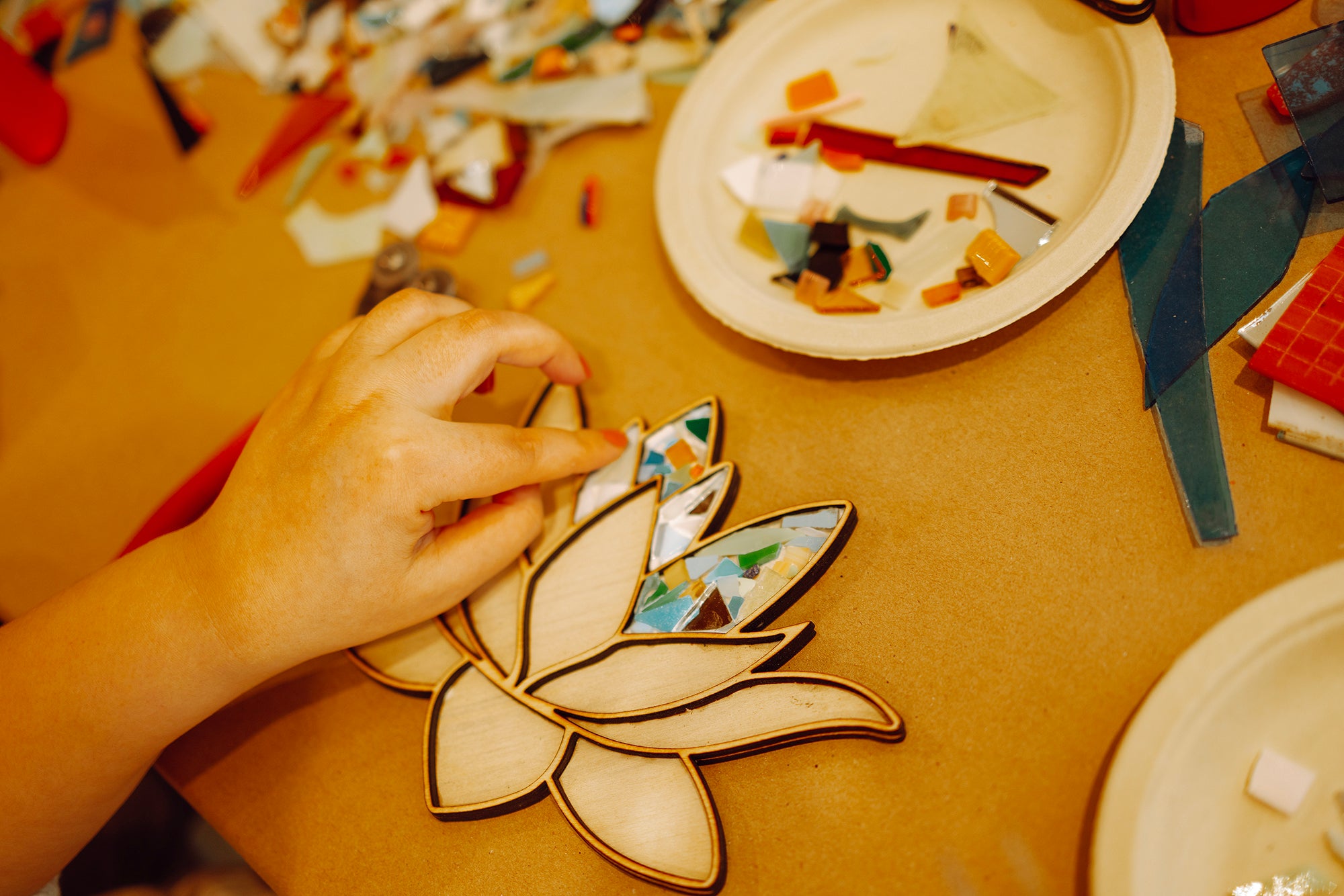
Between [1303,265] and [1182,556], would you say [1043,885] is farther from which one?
[1303,265]

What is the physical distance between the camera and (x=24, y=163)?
110 centimetres

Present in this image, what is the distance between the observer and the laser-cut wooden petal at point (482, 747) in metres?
0.51

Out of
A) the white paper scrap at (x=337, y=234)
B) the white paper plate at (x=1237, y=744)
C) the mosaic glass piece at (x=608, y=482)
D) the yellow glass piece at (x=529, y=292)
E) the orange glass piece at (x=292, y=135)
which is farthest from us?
the orange glass piece at (x=292, y=135)

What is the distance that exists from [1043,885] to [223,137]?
1290 millimetres

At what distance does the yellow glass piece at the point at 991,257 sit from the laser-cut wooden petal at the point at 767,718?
35cm

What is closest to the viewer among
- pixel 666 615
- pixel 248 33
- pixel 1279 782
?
pixel 1279 782

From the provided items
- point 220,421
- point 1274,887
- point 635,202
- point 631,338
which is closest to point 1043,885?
point 1274,887

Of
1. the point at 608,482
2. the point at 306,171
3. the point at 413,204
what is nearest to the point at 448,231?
the point at 413,204

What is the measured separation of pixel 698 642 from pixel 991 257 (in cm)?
40

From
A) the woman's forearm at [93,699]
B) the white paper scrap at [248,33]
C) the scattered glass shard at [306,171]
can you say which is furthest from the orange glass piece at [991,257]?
the white paper scrap at [248,33]

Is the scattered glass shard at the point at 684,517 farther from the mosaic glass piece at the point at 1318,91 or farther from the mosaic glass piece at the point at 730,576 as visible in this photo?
the mosaic glass piece at the point at 1318,91

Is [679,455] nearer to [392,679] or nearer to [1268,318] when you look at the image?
[392,679]

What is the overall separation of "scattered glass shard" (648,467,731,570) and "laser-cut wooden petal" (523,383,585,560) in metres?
0.09

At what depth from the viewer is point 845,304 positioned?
0.61 metres
